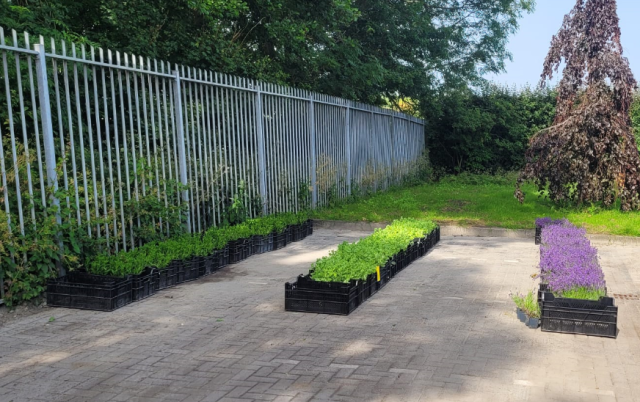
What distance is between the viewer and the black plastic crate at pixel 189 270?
7758 millimetres

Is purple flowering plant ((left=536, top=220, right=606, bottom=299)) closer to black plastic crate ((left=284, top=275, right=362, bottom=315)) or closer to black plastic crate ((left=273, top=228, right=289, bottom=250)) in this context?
black plastic crate ((left=284, top=275, right=362, bottom=315))

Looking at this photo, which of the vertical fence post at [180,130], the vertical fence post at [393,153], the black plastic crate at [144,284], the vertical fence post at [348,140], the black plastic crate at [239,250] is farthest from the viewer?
the vertical fence post at [393,153]

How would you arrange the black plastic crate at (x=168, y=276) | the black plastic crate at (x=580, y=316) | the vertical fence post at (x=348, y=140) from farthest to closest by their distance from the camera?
1. the vertical fence post at (x=348, y=140)
2. the black plastic crate at (x=168, y=276)
3. the black plastic crate at (x=580, y=316)

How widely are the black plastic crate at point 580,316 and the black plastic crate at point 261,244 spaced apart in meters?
5.39

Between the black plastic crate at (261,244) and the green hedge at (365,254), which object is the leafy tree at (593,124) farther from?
the black plastic crate at (261,244)

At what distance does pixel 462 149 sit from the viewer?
84.7ft

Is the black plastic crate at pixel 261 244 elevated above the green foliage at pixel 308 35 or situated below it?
below

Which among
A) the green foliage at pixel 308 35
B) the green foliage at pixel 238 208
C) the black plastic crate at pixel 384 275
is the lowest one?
the black plastic crate at pixel 384 275

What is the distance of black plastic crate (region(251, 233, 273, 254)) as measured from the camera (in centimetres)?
991

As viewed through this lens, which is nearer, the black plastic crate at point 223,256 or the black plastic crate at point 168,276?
the black plastic crate at point 168,276

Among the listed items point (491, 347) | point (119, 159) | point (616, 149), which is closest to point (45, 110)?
point (119, 159)

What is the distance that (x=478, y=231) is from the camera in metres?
12.3

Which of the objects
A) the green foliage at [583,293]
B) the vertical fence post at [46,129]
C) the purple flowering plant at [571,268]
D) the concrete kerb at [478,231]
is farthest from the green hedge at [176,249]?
the green foliage at [583,293]

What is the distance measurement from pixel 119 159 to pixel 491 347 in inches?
217
